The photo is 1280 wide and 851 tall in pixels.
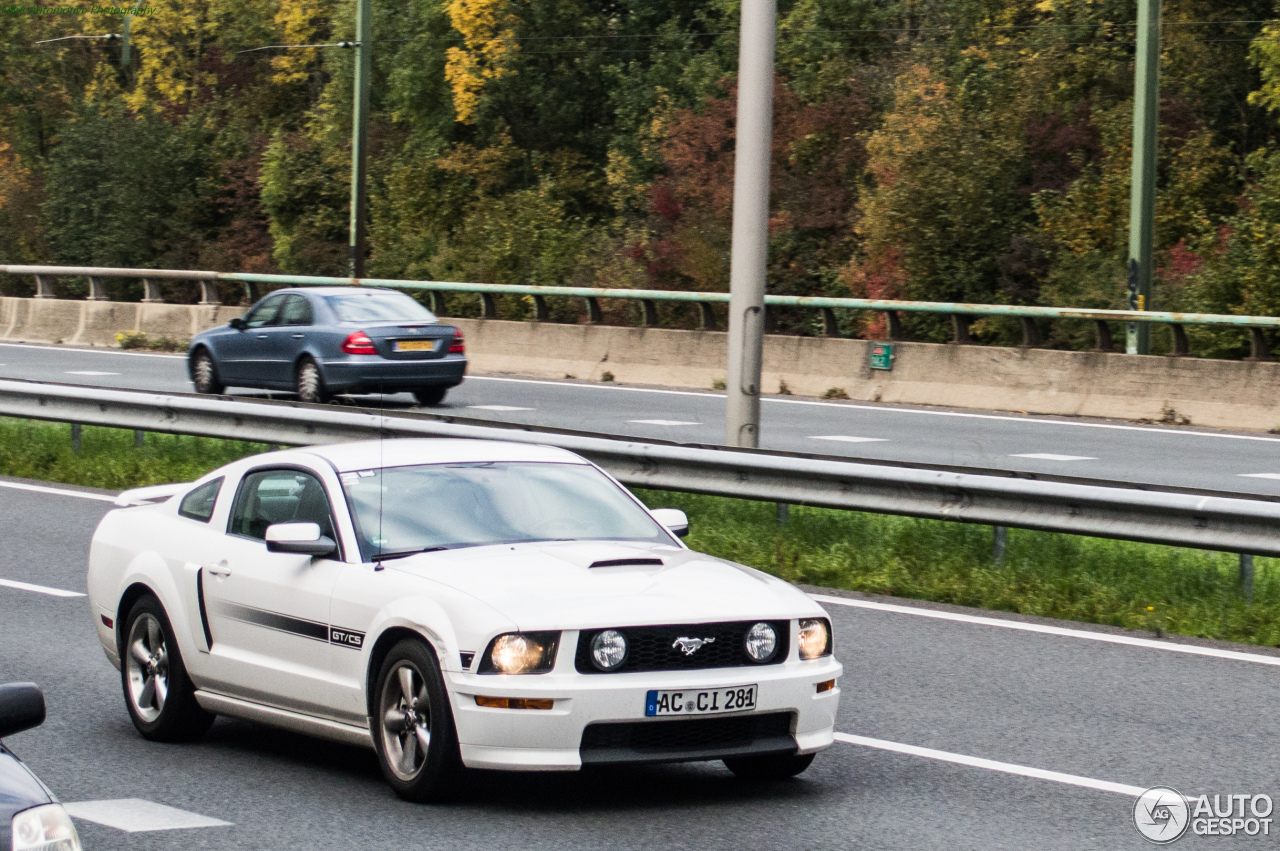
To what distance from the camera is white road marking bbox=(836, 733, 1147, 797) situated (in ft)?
24.0

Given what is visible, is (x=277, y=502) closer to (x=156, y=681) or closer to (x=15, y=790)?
(x=156, y=681)

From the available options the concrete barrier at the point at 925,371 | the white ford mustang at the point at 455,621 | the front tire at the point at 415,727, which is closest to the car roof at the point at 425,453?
the white ford mustang at the point at 455,621

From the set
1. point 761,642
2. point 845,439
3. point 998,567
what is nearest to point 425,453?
point 761,642

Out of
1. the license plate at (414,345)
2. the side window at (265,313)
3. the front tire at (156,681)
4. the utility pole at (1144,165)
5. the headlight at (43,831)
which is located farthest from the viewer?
the utility pole at (1144,165)

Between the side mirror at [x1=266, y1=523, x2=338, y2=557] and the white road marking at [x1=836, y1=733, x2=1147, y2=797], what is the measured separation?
228cm

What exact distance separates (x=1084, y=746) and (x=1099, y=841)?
5.29 feet

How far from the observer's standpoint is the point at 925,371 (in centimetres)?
2502

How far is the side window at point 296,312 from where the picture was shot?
24547mm

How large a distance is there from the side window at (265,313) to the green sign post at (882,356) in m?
7.56

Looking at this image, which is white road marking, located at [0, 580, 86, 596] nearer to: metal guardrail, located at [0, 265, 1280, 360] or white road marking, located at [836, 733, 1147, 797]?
white road marking, located at [836, 733, 1147, 797]

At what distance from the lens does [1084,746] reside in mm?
8062

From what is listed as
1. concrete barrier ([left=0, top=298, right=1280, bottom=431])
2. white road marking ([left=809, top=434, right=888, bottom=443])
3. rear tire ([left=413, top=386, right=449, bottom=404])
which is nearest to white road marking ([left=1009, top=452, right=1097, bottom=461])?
white road marking ([left=809, top=434, right=888, bottom=443])

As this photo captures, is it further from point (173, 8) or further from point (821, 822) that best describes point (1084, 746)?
point (173, 8)

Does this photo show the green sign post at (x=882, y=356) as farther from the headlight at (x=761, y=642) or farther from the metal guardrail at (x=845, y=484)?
the headlight at (x=761, y=642)
